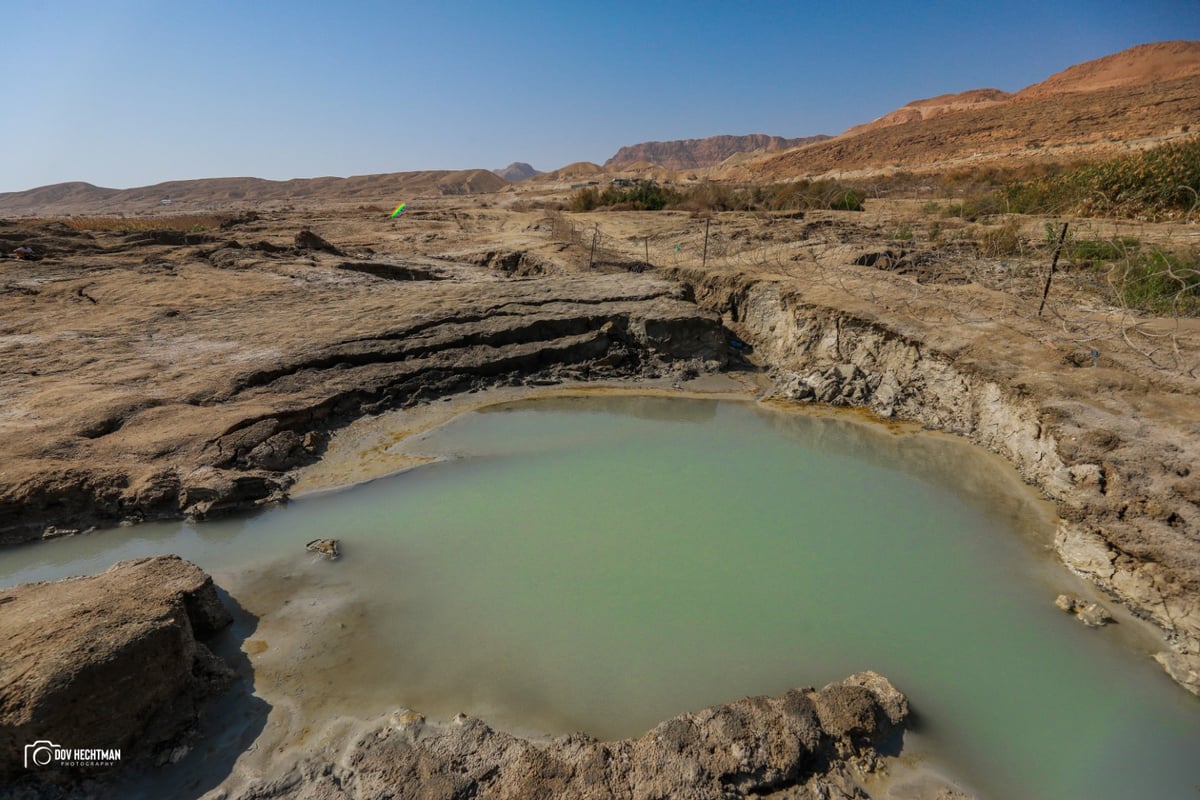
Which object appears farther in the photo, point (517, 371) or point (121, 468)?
point (517, 371)

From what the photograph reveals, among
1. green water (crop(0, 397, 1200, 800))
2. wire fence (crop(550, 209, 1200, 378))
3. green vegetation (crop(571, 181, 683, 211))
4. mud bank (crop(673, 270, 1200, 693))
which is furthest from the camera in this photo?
green vegetation (crop(571, 181, 683, 211))

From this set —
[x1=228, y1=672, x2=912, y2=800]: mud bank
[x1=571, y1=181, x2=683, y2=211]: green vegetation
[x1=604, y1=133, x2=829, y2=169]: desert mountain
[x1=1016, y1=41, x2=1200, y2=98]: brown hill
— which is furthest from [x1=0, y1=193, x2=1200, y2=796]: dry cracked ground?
[x1=604, y1=133, x2=829, y2=169]: desert mountain

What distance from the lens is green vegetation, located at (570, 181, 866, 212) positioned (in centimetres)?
1856

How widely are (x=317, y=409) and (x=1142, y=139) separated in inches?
1311

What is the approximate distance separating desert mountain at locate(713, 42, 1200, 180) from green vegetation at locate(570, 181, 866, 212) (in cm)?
1219

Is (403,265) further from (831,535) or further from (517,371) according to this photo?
(831,535)

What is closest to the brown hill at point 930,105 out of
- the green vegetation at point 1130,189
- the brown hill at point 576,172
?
the brown hill at point 576,172

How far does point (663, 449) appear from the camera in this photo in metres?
6.27

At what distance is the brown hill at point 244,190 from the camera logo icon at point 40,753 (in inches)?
2221

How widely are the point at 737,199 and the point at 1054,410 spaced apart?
716 inches

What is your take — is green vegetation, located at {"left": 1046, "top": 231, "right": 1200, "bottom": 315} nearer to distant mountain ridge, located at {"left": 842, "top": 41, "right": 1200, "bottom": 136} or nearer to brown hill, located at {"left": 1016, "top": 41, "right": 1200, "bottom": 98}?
distant mountain ridge, located at {"left": 842, "top": 41, "right": 1200, "bottom": 136}

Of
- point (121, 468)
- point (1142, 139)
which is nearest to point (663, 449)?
point (121, 468)

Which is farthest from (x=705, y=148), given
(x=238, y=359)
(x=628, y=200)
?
(x=238, y=359)

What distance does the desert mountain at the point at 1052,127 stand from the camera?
2667 centimetres
